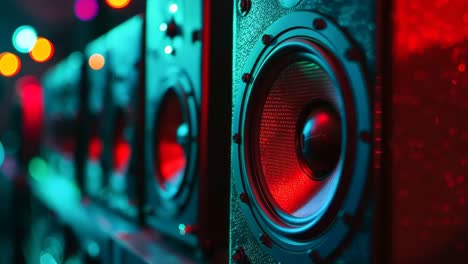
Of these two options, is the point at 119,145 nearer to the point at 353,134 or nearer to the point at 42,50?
the point at 353,134

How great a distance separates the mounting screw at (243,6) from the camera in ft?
2.25

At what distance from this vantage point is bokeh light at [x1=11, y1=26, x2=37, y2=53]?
200 inches

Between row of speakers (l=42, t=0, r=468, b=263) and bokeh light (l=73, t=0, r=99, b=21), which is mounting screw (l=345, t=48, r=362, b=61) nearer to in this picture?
row of speakers (l=42, t=0, r=468, b=263)

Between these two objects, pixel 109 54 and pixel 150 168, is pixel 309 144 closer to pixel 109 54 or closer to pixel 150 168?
pixel 150 168

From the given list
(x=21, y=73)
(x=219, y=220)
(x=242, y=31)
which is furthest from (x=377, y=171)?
(x=21, y=73)

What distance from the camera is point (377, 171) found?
44cm

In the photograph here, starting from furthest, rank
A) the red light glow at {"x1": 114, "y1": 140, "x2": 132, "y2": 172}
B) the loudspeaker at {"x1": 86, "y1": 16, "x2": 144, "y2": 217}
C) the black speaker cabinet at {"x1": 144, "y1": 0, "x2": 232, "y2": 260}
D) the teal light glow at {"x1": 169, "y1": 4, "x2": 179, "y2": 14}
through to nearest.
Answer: the red light glow at {"x1": 114, "y1": 140, "x2": 132, "y2": 172}, the loudspeaker at {"x1": 86, "y1": 16, "x2": 144, "y2": 217}, the teal light glow at {"x1": 169, "y1": 4, "x2": 179, "y2": 14}, the black speaker cabinet at {"x1": 144, "y1": 0, "x2": 232, "y2": 260}

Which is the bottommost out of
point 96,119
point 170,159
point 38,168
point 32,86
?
point 38,168

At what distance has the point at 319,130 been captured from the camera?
22.3 inches

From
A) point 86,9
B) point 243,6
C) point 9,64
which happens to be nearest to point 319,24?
point 243,6

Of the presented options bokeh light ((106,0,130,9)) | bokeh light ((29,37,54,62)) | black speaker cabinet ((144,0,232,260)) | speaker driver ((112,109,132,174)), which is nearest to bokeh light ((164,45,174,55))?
black speaker cabinet ((144,0,232,260))

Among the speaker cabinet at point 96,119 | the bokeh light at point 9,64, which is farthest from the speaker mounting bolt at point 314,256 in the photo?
the bokeh light at point 9,64

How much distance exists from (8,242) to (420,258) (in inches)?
127

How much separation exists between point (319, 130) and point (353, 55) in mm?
123
